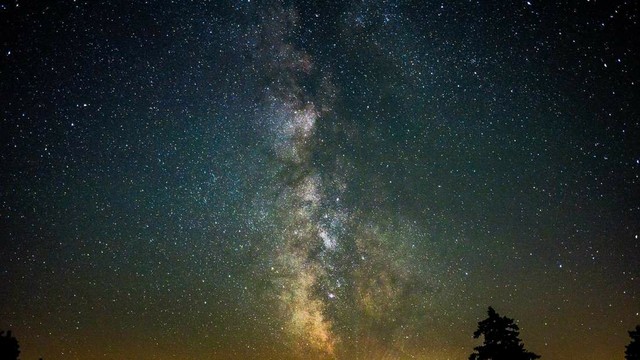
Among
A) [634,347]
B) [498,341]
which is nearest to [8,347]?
[498,341]

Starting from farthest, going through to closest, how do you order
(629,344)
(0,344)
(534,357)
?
(629,344), (534,357), (0,344)

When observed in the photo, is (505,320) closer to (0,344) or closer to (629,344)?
(629,344)

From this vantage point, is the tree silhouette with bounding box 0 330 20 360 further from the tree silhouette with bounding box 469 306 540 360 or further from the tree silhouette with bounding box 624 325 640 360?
the tree silhouette with bounding box 624 325 640 360

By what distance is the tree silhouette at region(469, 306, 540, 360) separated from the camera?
32.3ft

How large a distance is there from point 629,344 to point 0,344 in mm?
18190

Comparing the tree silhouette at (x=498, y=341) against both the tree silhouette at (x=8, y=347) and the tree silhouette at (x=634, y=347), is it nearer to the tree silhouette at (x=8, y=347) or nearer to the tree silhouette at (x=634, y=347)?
the tree silhouette at (x=634, y=347)

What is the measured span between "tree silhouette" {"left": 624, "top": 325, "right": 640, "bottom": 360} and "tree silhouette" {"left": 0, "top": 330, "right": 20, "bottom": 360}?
58.7 ft

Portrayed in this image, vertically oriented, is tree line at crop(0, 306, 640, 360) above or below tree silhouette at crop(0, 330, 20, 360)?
above

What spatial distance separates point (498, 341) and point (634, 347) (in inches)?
217

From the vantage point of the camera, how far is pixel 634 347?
11664 mm

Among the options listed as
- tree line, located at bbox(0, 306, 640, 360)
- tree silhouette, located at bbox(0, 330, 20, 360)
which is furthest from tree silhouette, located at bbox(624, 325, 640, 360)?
tree silhouette, located at bbox(0, 330, 20, 360)

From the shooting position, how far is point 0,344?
27.8 feet

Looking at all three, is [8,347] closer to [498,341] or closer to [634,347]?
[498,341]

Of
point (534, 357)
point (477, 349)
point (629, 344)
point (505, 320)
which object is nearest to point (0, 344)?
point (477, 349)
